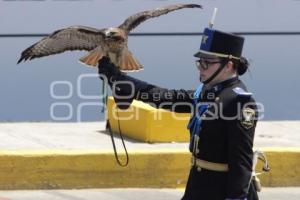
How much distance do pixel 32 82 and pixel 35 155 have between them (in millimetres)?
4255

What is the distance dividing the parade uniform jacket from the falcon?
198mm

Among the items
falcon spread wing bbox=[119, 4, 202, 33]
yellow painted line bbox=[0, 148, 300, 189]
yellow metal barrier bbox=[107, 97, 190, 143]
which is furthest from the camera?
yellow metal barrier bbox=[107, 97, 190, 143]

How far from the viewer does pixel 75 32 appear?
464 centimetres

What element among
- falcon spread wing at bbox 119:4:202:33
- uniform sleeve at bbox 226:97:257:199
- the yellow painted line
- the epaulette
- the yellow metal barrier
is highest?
falcon spread wing at bbox 119:4:202:33

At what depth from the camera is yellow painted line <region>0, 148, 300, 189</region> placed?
8.36 m

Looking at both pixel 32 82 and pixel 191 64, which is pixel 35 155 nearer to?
pixel 32 82

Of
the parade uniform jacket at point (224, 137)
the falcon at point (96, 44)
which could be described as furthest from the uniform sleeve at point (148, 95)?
the falcon at point (96, 44)

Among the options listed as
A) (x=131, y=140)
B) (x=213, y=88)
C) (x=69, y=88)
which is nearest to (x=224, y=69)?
(x=213, y=88)

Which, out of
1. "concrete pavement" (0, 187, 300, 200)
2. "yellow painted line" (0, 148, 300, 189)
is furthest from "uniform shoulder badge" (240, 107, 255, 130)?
"yellow painted line" (0, 148, 300, 189)

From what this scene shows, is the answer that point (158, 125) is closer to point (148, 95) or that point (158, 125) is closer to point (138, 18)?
point (138, 18)

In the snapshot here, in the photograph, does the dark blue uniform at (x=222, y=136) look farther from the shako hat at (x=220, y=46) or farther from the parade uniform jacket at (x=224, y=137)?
the shako hat at (x=220, y=46)

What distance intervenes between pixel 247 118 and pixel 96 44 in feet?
3.47

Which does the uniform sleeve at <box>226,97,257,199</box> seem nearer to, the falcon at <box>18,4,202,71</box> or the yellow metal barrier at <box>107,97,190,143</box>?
the falcon at <box>18,4,202,71</box>

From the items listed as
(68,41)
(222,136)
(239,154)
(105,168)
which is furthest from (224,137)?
(105,168)
